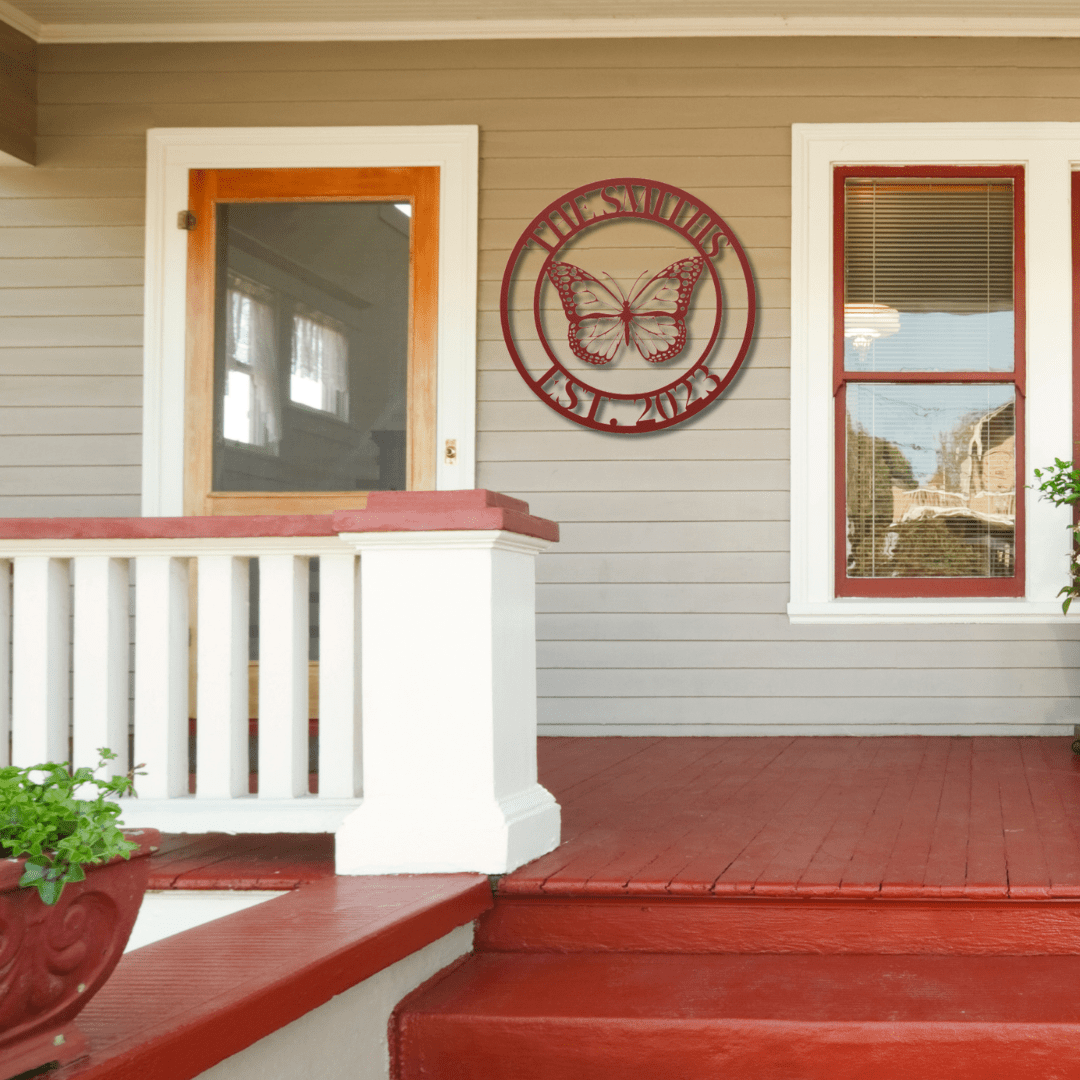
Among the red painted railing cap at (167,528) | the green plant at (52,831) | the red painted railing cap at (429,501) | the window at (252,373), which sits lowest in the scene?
the green plant at (52,831)

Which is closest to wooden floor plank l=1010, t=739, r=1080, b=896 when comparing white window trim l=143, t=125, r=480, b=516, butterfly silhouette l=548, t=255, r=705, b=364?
butterfly silhouette l=548, t=255, r=705, b=364

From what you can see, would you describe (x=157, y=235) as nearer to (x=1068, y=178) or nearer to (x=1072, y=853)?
(x=1068, y=178)

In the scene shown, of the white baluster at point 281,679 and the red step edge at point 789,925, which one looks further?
the white baluster at point 281,679

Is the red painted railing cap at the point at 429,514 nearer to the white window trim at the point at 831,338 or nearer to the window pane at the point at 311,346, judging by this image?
the window pane at the point at 311,346

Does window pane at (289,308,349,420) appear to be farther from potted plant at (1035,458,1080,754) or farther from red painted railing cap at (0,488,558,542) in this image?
potted plant at (1035,458,1080,754)

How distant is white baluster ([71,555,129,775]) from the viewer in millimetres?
2133

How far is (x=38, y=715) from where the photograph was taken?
6.92 ft

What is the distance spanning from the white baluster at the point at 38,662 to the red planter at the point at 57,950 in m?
1.04

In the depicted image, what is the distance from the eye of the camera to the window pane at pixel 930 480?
398 cm

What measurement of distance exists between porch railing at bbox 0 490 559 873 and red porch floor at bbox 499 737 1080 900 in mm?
234

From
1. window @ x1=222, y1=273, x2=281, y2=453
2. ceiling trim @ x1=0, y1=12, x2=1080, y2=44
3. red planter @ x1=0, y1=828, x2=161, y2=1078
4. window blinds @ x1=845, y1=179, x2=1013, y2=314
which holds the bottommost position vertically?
red planter @ x1=0, y1=828, x2=161, y2=1078

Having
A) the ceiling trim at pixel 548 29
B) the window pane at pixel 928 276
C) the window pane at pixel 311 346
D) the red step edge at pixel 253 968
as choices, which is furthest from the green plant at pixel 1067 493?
the red step edge at pixel 253 968

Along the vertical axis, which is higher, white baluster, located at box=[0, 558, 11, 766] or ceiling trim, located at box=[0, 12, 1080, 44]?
ceiling trim, located at box=[0, 12, 1080, 44]

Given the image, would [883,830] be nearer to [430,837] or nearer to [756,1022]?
[756,1022]
